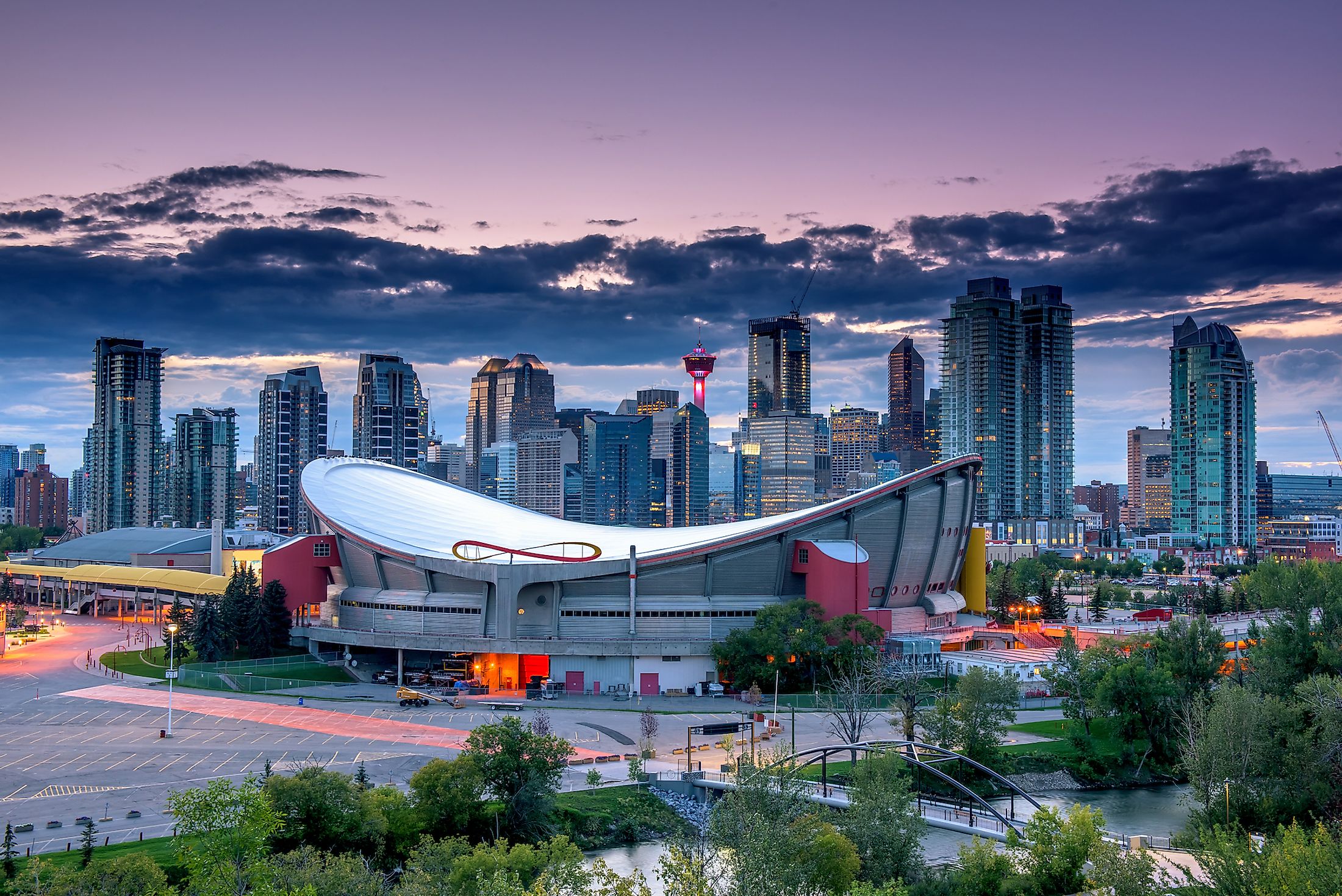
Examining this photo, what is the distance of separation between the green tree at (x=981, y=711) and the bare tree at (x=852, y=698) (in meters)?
4.41

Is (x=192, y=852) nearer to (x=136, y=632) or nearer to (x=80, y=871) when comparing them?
(x=80, y=871)

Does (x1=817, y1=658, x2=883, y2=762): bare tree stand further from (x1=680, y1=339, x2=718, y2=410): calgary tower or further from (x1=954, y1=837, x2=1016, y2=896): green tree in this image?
(x1=680, y1=339, x2=718, y2=410): calgary tower

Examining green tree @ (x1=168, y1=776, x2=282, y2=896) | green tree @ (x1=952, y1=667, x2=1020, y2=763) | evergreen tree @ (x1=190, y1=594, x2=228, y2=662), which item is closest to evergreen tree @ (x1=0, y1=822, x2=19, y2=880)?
green tree @ (x1=168, y1=776, x2=282, y2=896)

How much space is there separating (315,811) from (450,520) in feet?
175

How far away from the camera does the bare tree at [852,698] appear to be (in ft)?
177

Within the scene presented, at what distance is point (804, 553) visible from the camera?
2970 inches

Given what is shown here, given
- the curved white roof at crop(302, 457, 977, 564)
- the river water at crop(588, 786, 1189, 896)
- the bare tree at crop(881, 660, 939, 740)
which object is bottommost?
the river water at crop(588, 786, 1189, 896)

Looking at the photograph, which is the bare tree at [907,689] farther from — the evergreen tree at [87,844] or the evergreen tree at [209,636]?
the evergreen tree at [209,636]

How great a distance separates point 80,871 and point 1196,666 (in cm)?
5268

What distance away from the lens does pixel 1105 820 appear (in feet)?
139

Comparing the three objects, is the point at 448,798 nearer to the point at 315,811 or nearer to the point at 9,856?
the point at 315,811

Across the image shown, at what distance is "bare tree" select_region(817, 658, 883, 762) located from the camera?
5406 cm

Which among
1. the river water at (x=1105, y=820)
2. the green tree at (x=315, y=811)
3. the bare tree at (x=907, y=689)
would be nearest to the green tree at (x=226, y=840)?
the green tree at (x=315, y=811)

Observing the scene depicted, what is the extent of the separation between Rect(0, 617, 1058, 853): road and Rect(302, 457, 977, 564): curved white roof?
13124mm
